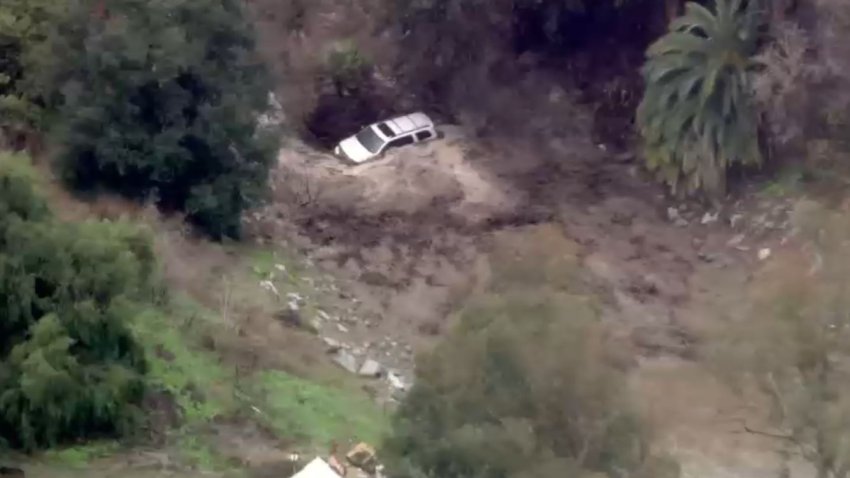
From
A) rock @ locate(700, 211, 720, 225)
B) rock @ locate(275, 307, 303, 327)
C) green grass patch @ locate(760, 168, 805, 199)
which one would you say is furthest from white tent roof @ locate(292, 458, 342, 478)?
green grass patch @ locate(760, 168, 805, 199)

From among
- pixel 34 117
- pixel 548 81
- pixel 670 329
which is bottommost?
pixel 670 329

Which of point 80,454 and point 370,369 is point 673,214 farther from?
point 80,454

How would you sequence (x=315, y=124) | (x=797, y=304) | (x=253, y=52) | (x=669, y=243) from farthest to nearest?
1. (x=315, y=124)
2. (x=669, y=243)
3. (x=253, y=52)
4. (x=797, y=304)

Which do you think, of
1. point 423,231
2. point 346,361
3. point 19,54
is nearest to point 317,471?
point 346,361

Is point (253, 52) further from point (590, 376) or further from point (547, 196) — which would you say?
point (590, 376)

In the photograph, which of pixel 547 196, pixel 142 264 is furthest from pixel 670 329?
pixel 142 264

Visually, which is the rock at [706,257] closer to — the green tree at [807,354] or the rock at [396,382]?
the rock at [396,382]

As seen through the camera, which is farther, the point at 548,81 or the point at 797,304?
the point at 548,81
